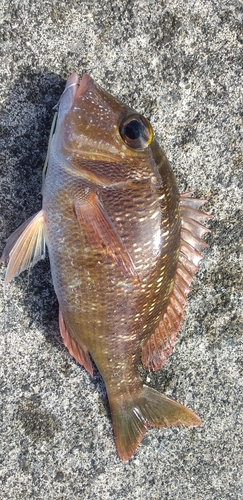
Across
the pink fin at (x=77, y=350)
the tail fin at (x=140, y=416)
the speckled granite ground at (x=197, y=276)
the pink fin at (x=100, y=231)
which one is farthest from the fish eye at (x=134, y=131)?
the tail fin at (x=140, y=416)

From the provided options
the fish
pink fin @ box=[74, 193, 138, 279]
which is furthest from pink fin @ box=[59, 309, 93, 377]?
pink fin @ box=[74, 193, 138, 279]

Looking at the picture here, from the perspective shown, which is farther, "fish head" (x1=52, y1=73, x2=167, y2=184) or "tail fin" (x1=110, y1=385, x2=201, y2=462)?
"tail fin" (x1=110, y1=385, x2=201, y2=462)

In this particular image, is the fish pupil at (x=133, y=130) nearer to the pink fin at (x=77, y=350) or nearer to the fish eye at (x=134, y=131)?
the fish eye at (x=134, y=131)

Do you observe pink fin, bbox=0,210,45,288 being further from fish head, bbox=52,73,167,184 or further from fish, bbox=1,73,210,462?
fish head, bbox=52,73,167,184

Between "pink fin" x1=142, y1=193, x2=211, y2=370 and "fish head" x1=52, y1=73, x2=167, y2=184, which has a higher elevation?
"fish head" x1=52, y1=73, x2=167, y2=184

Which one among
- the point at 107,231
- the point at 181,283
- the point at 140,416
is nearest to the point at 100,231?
the point at 107,231
